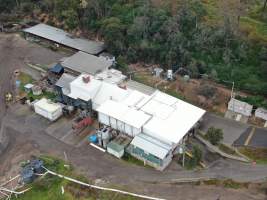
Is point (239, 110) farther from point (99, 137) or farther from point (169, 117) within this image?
point (99, 137)

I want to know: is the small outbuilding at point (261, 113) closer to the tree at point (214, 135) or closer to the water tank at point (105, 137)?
the tree at point (214, 135)

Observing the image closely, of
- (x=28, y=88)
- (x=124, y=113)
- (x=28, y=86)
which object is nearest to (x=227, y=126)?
(x=124, y=113)

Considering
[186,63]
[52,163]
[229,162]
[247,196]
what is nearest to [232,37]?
[186,63]

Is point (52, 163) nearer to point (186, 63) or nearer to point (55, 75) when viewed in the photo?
point (55, 75)

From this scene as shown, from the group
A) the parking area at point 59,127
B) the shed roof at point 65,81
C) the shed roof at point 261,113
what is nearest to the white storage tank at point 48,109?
the parking area at point 59,127

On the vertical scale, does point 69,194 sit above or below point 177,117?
below

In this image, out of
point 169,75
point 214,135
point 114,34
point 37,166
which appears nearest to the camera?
point 37,166

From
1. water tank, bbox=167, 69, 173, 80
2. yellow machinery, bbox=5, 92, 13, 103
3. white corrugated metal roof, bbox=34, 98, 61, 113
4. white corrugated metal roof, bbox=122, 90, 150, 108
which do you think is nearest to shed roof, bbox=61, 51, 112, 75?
white corrugated metal roof, bbox=34, 98, 61, 113
